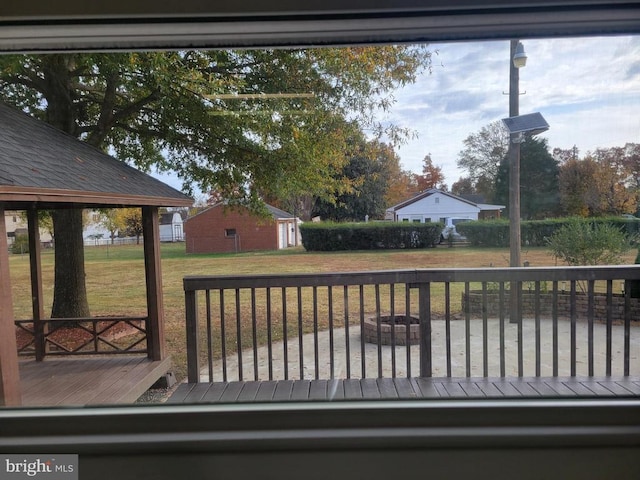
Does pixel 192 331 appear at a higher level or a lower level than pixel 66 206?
lower

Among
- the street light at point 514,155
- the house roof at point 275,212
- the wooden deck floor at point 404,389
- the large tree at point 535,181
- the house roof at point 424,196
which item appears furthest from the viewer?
the house roof at point 275,212

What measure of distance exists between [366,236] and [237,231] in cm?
61

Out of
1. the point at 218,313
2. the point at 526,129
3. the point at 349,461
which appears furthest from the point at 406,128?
the point at 218,313

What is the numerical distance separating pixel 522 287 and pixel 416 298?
0.54 m

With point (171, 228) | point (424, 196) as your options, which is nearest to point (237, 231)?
point (171, 228)

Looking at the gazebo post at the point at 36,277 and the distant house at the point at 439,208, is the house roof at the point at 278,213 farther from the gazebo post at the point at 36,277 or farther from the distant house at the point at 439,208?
the gazebo post at the point at 36,277

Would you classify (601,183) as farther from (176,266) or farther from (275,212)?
(176,266)

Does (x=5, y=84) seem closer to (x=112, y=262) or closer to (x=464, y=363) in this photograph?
(x=112, y=262)

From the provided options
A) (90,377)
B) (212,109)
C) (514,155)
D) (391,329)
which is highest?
(212,109)

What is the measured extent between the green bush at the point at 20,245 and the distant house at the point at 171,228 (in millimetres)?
622

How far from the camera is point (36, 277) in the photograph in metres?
1.76

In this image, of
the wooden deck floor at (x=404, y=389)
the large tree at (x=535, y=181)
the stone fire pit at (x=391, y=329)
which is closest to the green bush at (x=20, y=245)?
the wooden deck floor at (x=404, y=389)

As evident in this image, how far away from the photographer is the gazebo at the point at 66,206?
1729 mm

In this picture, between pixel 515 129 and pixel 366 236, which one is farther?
pixel 366 236
